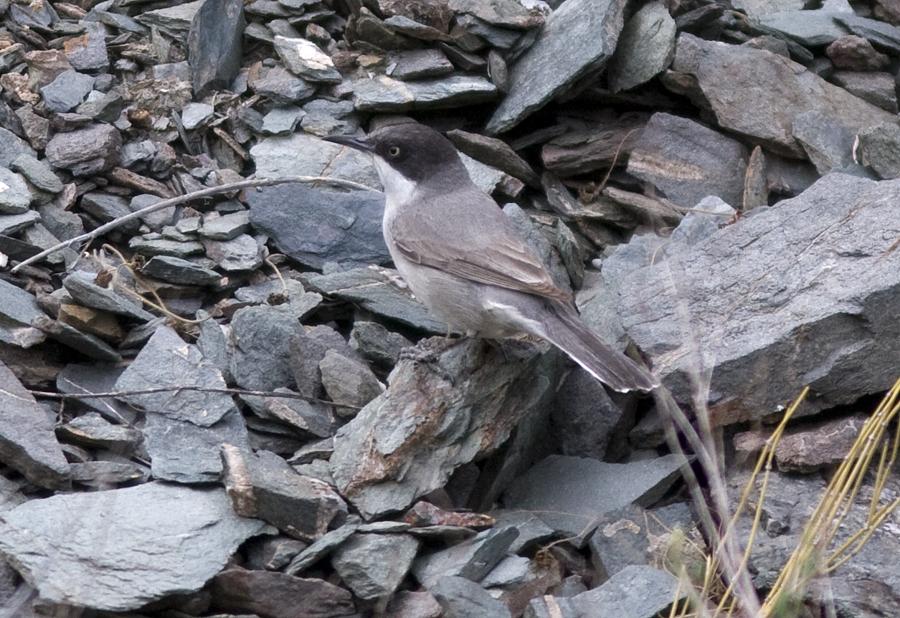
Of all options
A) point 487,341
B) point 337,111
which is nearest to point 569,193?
point 337,111

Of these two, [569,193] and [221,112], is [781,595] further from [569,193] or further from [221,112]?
[221,112]

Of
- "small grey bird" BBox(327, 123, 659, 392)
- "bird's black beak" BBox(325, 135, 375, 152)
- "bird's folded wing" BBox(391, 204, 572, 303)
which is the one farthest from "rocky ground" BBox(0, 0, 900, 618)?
"bird's black beak" BBox(325, 135, 375, 152)

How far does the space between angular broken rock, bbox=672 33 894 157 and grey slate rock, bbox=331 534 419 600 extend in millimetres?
3861

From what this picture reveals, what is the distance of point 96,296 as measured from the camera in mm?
6633

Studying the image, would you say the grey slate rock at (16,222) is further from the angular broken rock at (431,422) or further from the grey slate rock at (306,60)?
the angular broken rock at (431,422)

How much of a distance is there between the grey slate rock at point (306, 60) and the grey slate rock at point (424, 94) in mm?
219

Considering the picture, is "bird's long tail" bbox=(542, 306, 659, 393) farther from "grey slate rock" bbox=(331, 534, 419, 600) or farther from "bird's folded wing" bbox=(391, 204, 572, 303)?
"grey slate rock" bbox=(331, 534, 419, 600)

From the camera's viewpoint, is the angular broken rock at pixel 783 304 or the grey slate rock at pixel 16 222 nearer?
the angular broken rock at pixel 783 304

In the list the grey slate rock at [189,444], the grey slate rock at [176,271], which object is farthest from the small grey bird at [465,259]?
the grey slate rock at [189,444]

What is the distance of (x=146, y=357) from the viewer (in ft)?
21.6

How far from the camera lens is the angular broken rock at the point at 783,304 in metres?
5.93

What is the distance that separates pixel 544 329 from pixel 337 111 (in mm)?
3081

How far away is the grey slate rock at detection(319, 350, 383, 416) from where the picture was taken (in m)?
6.57

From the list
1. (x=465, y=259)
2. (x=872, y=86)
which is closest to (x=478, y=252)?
(x=465, y=259)
